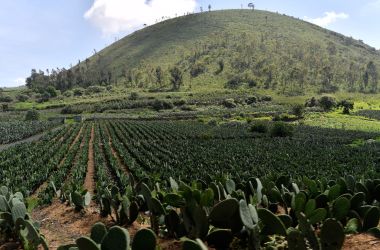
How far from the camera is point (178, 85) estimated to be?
144 metres

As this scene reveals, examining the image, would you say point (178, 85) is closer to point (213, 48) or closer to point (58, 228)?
point (213, 48)

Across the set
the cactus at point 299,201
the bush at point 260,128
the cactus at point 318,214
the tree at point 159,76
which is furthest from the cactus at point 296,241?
the tree at point 159,76

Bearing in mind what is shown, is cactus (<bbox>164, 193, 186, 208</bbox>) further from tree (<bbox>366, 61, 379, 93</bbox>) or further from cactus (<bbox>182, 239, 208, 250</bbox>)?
tree (<bbox>366, 61, 379, 93</bbox>)

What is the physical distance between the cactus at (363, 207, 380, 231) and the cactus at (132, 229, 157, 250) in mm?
3583

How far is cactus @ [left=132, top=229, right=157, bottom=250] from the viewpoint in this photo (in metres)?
4.48

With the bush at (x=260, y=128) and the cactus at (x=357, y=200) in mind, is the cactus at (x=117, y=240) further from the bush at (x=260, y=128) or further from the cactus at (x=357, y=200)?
the bush at (x=260, y=128)

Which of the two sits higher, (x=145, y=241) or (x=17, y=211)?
(x=145, y=241)

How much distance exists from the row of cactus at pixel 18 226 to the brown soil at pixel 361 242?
4414mm

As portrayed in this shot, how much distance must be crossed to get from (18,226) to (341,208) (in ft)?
17.5

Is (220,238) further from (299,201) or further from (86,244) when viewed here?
(86,244)

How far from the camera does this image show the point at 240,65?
161 m

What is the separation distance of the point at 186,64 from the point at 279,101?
67065 millimetres

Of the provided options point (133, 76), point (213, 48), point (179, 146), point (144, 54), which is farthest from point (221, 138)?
point (144, 54)

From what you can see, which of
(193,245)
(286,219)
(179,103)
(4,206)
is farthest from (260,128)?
(179,103)
